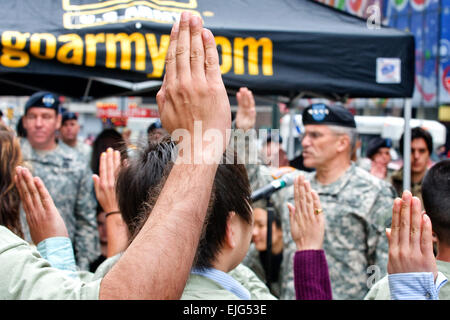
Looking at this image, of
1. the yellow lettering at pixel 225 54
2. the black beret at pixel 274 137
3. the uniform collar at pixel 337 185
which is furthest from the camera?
the black beret at pixel 274 137

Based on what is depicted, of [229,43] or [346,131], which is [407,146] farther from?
[229,43]

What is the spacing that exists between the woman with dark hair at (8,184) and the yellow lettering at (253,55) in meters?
1.52

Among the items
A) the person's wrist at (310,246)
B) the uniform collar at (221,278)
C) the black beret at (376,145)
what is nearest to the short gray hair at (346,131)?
the person's wrist at (310,246)

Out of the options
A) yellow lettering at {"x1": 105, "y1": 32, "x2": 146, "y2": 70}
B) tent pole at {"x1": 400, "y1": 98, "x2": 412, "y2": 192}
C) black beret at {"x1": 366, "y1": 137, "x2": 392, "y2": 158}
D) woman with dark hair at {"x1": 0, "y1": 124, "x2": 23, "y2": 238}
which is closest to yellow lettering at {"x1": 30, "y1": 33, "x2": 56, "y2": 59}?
yellow lettering at {"x1": 105, "y1": 32, "x2": 146, "y2": 70}

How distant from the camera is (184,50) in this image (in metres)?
0.96

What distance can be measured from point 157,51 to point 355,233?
1.65 meters

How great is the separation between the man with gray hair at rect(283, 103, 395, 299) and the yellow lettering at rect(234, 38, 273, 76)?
722 mm

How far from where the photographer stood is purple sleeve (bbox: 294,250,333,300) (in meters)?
1.75

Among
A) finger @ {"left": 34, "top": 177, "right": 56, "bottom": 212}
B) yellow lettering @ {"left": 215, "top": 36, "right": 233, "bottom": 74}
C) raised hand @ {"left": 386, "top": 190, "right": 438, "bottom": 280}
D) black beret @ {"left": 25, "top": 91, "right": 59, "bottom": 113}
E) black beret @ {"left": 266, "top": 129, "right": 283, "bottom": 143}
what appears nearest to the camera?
raised hand @ {"left": 386, "top": 190, "right": 438, "bottom": 280}

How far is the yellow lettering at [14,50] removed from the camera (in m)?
2.75

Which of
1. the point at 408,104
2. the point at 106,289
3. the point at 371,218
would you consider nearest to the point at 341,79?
the point at 408,104

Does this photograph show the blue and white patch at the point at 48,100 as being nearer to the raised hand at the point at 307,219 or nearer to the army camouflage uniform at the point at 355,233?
the army camouflage uniform at the point at 355,233

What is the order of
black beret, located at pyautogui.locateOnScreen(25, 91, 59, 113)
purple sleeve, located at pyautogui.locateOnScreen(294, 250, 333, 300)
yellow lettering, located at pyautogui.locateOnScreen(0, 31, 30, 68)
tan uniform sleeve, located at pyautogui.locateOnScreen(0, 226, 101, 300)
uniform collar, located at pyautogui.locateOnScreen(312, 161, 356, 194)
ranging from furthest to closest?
1. black beret, located at pyautogui.locateOnScreen(25, 91, 59, 113)
2. uniform collar, located at pyautogui.locateOnScreen(312, 161, 356, 194)
3. yellow lettering, located at pyautogui.locateOnScreen(0, 31, 30, 68)
4. purple sleeve, located at pyautogui.locateOnScreen(294, 250, 333, 300)
5. tan uniform sleeve, located at pyautogui.locateOnScreen(0, 226, 101, 300)

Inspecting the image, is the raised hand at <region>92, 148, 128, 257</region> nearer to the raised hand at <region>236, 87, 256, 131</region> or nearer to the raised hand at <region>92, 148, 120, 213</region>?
the raised hand at <region>92, 148, 120, 213</region>
